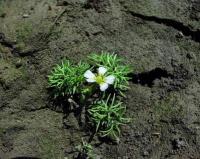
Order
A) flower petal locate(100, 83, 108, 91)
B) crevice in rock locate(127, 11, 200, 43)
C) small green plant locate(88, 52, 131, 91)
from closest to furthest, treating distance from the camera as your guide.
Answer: flower petal locate(100, 83, 108, 91) → small green plant locate(88, 52, 131, 91) → crevice in rock locate(127, 11, 200, 43)

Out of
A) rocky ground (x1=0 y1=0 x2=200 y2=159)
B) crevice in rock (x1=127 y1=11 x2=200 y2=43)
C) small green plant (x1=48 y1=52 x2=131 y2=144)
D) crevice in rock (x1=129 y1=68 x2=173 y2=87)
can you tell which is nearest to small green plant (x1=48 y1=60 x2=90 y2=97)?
small green plant (x1=48 y1=52 x2=131 y2=144)

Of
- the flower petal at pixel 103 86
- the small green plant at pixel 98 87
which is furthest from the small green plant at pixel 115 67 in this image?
the flower petal at pixel 103 86

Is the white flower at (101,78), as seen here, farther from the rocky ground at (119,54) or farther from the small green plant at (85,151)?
the small green plant at (85,151)

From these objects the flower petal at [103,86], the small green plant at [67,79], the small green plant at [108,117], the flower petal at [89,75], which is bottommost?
the small green plant at [108,117]

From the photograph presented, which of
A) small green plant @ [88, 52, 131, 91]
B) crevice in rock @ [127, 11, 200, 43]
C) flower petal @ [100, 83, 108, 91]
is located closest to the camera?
flower petal @ [100, 83, 108, 91]

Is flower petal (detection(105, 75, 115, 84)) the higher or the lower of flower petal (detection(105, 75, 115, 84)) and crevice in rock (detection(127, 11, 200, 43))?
the lower

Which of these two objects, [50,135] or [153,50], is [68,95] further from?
[153,50]

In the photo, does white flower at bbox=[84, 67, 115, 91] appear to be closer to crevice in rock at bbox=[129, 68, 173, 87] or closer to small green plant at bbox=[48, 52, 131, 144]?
small green plant at bbox=[48, 52, 131, 144]
